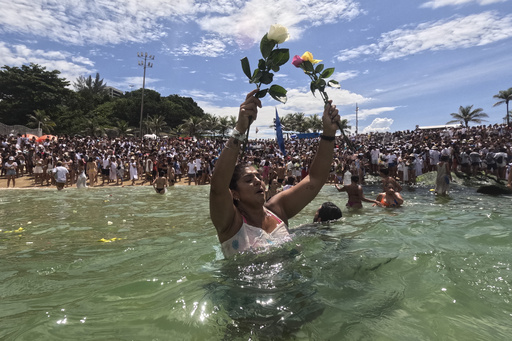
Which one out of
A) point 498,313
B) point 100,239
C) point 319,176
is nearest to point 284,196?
point 319,176

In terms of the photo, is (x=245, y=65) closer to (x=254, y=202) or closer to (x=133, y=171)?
(x=254, y=202)

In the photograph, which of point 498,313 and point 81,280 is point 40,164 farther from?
point 498,313

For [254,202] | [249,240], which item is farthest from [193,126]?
[249,240]

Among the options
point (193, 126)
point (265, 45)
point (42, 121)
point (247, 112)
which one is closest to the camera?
point (247, 112)

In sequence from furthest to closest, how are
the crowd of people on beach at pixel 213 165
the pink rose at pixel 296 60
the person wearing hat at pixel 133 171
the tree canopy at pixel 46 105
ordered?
the tree canopy at pixel 46 105, the person wearing hat at pixel 133 171, the crowd of people on beach at pixel 213 165, the pink rose at pixel 296 60

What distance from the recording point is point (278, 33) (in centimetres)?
241

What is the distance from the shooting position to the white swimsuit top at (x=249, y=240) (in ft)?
9.07

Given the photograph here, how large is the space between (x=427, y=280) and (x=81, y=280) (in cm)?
346

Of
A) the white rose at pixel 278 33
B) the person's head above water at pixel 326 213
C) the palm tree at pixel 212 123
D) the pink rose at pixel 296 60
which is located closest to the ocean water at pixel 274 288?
the person's head above water at pixel 326 213

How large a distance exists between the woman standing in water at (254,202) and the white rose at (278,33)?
478 mm

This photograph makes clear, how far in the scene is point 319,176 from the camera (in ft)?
10.5

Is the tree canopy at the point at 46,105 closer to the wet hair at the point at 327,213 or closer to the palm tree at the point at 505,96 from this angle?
the wet hair at the point at 327,213

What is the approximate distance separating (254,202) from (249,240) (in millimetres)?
354

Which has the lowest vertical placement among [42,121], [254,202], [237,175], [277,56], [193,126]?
[254,202]
